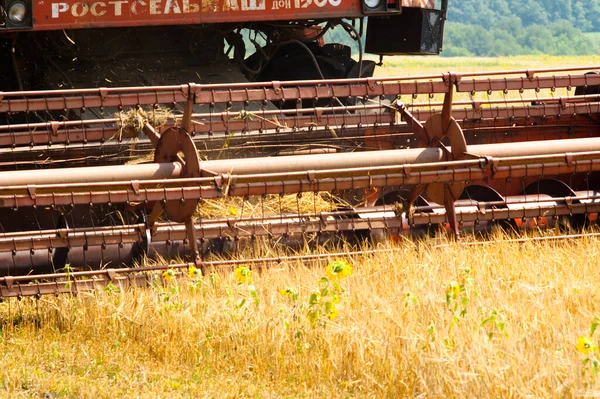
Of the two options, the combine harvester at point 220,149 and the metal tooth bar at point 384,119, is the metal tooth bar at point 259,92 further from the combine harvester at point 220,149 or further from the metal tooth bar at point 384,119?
the metal tooth bar at point 384,119

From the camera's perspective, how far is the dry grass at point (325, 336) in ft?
12.4

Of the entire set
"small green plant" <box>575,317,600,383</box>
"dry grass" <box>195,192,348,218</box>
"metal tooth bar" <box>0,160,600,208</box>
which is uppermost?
"metal tooth bar" <box>0,160,600,208</box>

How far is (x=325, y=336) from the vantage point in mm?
4266

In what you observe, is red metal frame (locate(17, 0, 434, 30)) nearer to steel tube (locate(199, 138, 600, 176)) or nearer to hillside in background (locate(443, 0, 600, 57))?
steel tube (locate(199, 138, 600, 176))

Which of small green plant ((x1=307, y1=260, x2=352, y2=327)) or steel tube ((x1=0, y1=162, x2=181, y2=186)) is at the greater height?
steel tube ((x1=0, y1=162, x2=181, y2=186))

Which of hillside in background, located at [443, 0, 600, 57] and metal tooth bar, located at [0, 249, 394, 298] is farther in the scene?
hillside in background, located at [443, 0, 600, 57]

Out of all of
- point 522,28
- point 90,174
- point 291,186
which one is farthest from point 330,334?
point 522,28

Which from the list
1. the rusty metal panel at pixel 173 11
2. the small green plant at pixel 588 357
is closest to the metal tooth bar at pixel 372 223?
the rusty metal panel at pixel 173 11

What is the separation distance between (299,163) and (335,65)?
3.36 m

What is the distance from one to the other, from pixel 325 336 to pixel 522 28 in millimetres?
128368

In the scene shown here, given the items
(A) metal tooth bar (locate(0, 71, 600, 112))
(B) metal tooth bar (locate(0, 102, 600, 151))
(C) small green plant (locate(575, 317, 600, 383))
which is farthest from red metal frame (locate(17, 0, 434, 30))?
(C) small green plant (locate(575, 317, 600, 383))

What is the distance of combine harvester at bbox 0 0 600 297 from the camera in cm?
516

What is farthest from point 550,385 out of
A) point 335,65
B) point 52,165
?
point 335,65

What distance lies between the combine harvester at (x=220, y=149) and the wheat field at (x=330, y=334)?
347mm
